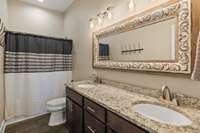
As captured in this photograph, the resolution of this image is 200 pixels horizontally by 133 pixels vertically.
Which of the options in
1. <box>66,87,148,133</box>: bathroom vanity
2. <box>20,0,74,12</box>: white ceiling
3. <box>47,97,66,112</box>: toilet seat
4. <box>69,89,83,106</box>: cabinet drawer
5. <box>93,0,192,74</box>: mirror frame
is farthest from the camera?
<box>20,0,74,12</box>: white ceiling


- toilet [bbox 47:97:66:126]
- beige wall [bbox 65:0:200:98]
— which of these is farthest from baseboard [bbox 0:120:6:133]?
beige wall [bbox 65:0:200:98]

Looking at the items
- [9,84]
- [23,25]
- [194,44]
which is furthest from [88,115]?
[23,25]

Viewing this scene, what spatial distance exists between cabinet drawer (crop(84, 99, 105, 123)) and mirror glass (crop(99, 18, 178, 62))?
0.77 metres

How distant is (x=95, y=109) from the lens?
52.5 inches

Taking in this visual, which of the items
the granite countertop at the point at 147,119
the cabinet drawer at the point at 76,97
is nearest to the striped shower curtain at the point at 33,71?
the cabinet drawer at the point at 76,97

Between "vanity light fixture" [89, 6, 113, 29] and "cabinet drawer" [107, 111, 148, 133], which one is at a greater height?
"vanity light fixture" [89, 6, 113, 29]

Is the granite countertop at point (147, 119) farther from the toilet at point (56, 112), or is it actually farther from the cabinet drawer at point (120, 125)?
the toilet at point (56, 112)

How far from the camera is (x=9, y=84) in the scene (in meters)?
2.44

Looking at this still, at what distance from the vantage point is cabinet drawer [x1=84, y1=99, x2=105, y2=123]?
122 cm

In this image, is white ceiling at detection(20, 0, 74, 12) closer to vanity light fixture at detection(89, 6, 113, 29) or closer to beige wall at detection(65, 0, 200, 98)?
beige wall at detection(65, 0, 200, 98)

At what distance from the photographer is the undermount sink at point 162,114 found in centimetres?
95

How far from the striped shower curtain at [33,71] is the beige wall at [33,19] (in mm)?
818

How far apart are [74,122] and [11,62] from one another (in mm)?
1663

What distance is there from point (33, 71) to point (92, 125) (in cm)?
193
